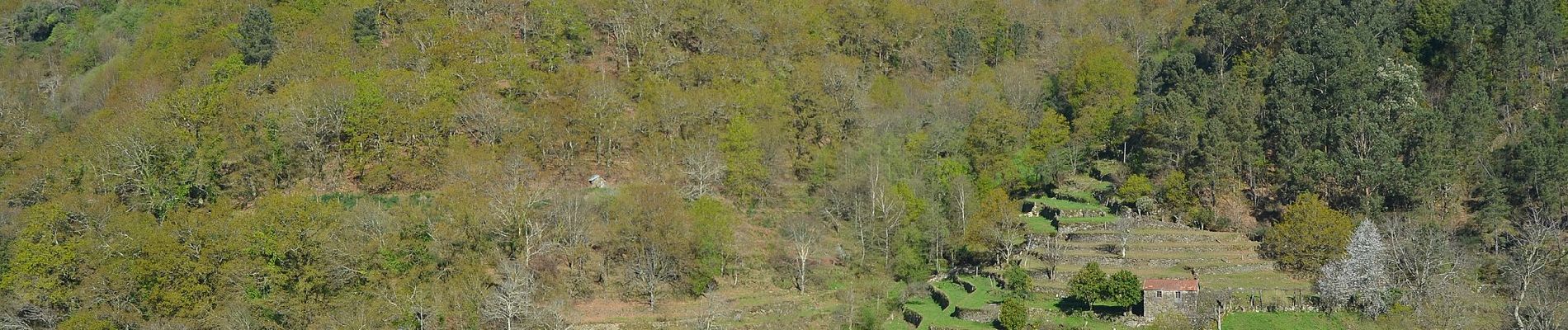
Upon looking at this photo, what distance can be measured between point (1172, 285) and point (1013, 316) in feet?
23.7

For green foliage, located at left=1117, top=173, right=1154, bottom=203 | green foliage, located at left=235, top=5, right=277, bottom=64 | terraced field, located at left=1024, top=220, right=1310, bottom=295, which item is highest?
green foliage, located at left=235, top=5, right=277, bottom=64

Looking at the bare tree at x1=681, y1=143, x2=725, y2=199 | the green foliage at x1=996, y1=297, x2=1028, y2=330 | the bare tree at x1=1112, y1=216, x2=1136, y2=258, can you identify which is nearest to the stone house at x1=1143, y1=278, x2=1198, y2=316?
the green foliage at x1=996, y1=297, x2=1028, y2=330

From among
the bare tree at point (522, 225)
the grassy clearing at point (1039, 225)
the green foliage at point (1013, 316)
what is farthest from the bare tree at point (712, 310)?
the grassy clearing at point (1039, 225)

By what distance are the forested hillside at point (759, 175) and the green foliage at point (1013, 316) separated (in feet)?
0.71

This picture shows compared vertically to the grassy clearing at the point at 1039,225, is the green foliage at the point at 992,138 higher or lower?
higher

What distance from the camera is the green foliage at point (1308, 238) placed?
234 ft

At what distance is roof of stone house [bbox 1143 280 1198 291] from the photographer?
6400 centimetres

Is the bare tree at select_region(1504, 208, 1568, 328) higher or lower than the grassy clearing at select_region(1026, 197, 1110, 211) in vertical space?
higher

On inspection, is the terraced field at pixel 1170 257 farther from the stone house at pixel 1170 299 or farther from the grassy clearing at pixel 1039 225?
the stone house at pixel 1170 299

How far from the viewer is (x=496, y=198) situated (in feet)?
242

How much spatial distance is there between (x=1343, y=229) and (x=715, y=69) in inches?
1604

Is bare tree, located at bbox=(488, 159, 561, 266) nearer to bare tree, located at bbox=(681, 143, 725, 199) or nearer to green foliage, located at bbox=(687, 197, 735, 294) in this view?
green foliage, located at bbox=(687, 197, 735, 294)

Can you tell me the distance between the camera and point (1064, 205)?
84938 millimetres

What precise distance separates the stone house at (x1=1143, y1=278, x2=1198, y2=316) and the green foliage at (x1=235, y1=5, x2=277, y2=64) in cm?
6322
